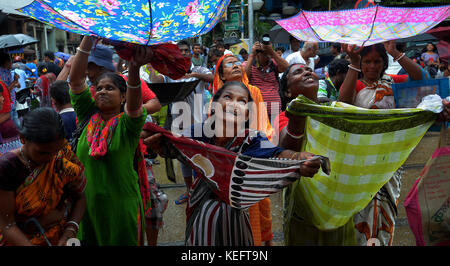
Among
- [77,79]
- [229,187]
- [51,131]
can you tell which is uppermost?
[77,79]

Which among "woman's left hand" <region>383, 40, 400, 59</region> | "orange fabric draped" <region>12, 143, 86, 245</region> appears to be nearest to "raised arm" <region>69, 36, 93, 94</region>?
"orange fabric draped" <region>12, 143, 86, 245</region>

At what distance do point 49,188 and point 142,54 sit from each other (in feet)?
2.82

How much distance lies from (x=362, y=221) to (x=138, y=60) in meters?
1.78

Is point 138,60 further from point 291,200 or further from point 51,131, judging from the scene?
point 291,200

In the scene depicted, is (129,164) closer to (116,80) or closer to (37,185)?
(116,80)

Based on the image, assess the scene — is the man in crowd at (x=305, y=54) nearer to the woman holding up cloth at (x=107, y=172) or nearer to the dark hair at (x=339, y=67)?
the dark hair at (x=339, y=67)

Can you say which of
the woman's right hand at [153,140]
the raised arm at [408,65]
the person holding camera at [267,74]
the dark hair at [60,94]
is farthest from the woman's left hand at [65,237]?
the person holding camera at [267,74]

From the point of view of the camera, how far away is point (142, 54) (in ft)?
7.08

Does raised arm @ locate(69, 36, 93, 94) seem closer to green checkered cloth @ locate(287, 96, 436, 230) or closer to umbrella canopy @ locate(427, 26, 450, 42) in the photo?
green checkered cloth @ locate(287, 96, 436, 230)

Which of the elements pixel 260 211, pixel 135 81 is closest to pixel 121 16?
pixel 135 81

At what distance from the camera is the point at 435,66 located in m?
11.4
